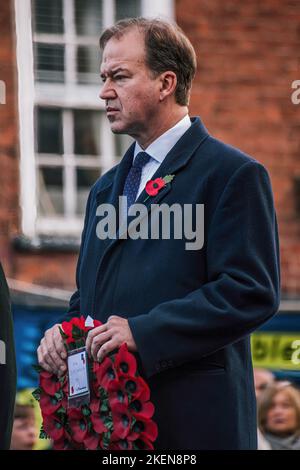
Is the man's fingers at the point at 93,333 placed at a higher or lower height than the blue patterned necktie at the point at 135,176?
lower

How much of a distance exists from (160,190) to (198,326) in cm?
36

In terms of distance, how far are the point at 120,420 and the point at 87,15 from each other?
4.55 meters

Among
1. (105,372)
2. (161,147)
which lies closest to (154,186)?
(161,147)

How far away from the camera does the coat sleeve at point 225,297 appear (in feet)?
9.02

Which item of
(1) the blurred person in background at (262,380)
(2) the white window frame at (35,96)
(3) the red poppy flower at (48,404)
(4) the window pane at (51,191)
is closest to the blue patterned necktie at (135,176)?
(3) the red poppy flower at (48,404)

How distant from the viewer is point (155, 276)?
2846 millimetres

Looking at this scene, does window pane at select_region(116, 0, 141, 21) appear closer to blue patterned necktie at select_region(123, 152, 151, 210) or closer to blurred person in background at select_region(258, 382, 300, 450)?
blurred person in background at select_region(258, 382, 300, 450)

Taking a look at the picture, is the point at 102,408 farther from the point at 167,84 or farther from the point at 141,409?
the point at 167,84

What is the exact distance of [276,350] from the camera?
6.67 meters

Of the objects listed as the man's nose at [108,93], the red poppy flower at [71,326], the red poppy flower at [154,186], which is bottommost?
the red poppy flower at [71,326]

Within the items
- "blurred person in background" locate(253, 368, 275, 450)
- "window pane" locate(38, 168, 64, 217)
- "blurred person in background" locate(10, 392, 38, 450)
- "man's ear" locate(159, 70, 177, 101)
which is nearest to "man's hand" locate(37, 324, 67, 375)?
"man's ear" locate(159, 70, 177, 101)

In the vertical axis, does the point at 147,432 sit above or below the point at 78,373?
below

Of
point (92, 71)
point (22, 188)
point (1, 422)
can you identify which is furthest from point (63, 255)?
point (1, 422)

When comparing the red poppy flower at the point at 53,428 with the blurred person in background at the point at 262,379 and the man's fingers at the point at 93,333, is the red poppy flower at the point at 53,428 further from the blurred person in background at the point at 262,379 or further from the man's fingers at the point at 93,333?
the blurred person in background at the point at 262,379
